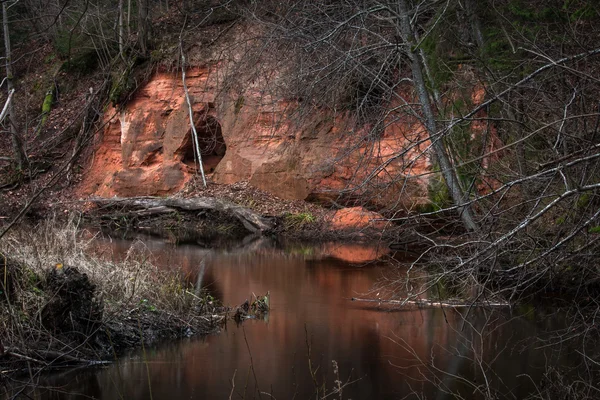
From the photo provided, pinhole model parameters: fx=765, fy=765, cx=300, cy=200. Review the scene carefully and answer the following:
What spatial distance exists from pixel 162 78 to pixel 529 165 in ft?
61.7

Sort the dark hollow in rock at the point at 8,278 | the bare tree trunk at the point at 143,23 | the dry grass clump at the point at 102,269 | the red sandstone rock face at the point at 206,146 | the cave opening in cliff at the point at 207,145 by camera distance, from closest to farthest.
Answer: the dark hollow in rock at the point at 8,278, the dry grass clump at the point at 102,269, the red sandstone rock face at the point at 206,146, the bare tree trunk at the point at 143,23, the cave opening in cliff at the point at 207,145

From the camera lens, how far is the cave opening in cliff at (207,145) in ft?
82.7

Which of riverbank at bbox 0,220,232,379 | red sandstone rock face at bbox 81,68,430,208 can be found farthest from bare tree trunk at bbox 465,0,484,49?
red sandstone rock face at bbox 81,68,430,208

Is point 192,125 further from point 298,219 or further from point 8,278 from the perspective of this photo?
point 8,278

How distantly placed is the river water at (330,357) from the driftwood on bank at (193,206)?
26.5ft

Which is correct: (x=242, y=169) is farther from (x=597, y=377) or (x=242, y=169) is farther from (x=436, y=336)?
(x=597, y=377)

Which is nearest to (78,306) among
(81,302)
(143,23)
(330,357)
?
(81,302)

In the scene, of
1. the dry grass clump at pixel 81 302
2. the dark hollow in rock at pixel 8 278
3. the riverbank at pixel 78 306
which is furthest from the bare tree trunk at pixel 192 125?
the dark hollow in rock at pixel 8 278

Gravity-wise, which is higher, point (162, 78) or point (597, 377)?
point (162, 78)

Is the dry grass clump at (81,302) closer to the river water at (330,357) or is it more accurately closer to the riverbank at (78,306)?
the riverbank at (78,306)

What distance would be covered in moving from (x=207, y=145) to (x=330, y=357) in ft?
58.2

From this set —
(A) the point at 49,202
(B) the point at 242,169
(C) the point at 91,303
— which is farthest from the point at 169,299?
(A) the point at 49,202

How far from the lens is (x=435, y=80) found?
13523 mm

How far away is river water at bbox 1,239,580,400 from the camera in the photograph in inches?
301
